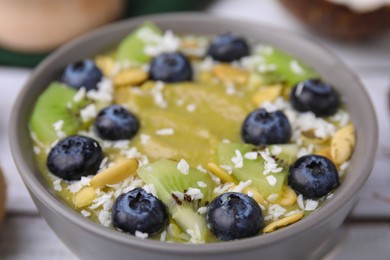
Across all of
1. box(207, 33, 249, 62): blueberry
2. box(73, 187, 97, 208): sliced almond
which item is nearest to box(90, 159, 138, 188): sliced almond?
box(73, 187, 97, 208): sliced almond

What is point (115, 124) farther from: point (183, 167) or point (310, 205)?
point (310, 205)

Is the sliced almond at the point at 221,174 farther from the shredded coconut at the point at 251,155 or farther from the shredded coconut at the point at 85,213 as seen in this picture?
the shredded coconut at the point at 85,213

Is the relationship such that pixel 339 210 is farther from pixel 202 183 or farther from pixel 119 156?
pixel 119 156

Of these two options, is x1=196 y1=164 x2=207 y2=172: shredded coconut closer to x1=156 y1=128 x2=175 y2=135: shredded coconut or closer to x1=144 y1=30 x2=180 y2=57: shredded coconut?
x1=156 y1=128 x2=175 y2=135: shredded coconut

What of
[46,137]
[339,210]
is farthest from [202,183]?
[46,137]

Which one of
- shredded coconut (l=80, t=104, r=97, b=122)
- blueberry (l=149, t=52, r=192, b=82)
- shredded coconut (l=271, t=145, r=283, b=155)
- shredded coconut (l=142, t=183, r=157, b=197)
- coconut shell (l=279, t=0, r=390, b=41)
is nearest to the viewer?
shredded coconut (l=142, t=183, r=157, b=197)
